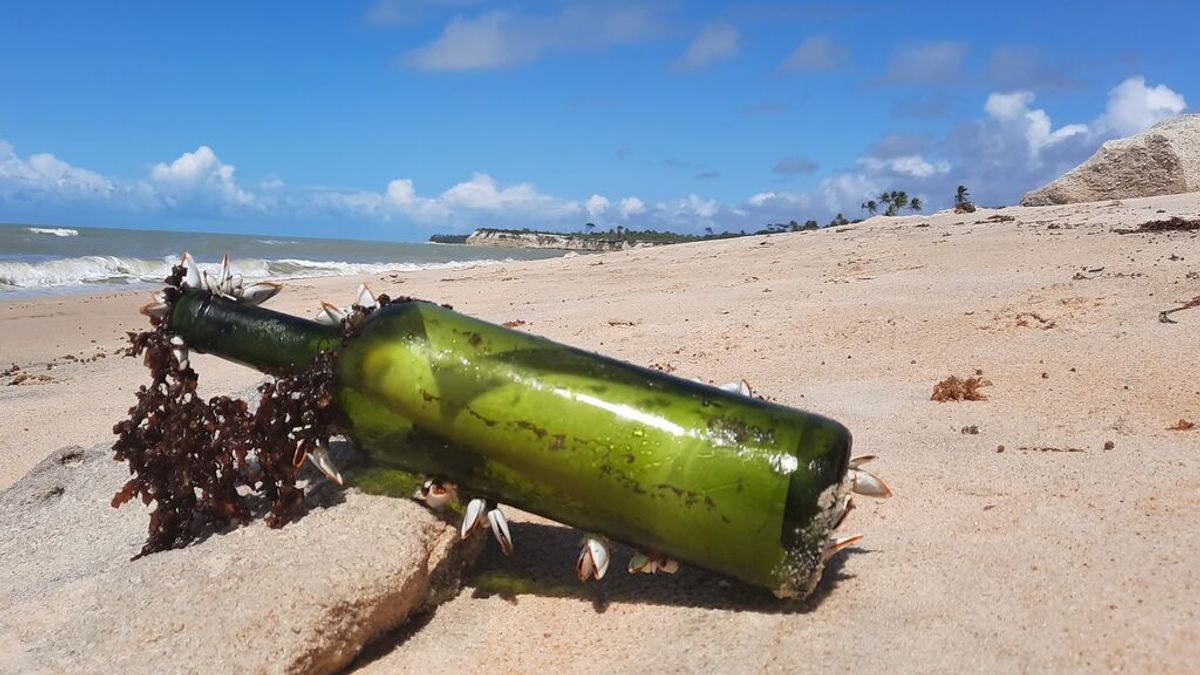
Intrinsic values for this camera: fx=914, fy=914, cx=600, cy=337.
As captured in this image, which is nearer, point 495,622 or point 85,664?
A: point 85,664

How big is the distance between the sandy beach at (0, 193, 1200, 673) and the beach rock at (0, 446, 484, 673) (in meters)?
0.16

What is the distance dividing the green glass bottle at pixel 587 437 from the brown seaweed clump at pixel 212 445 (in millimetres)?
92

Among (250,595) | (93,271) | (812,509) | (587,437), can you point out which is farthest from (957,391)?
(93,271)

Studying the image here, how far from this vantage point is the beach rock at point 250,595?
2.07 metres

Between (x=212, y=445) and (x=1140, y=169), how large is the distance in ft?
57.6

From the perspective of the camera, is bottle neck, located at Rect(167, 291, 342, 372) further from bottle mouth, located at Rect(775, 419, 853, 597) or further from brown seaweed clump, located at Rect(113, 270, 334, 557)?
bottle mouth, located at Rect(775, 419, 853, 597)

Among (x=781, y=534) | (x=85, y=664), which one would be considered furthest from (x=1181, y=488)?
(x=85, y=664)

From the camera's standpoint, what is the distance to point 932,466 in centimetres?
330

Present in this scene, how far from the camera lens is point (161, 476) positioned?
2.64 m

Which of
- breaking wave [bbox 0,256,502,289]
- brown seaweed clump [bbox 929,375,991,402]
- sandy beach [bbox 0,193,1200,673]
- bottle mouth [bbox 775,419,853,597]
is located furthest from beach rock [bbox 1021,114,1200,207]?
breaking wave [bbox 0,256,502,289]

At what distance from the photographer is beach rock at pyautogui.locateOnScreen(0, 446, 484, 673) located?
2.07 meters

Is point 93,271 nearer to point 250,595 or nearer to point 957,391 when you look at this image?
point 957,391

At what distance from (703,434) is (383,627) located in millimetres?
952

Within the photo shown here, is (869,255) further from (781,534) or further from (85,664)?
(85,664)
